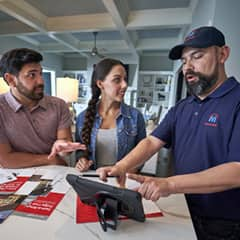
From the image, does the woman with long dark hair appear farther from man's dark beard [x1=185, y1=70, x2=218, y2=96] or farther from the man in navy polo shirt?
man's dark beard [x1=185, y1=70, x2=218, y2=96]

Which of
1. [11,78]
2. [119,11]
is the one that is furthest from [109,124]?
[119,11]

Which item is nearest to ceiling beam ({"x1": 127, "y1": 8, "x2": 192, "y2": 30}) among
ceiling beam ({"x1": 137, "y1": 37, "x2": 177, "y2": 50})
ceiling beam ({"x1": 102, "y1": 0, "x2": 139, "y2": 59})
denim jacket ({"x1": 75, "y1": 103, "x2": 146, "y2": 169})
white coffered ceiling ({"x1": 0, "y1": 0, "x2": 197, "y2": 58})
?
white coffered ceiling ({"x1": 0, "y1": 0, "x2": 197, "y2": 58})

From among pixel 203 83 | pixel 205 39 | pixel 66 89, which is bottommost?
pixel 66 89

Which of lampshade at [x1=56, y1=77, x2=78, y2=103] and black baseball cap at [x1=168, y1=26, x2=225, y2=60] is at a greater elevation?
black baseball cap at [x1=168, y1=26, x2=225, y2=60]

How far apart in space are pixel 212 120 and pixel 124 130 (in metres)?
0.57

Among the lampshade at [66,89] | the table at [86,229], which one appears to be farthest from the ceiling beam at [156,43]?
the table at [86,229]

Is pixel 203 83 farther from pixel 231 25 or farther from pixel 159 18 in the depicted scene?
pixel 159 18

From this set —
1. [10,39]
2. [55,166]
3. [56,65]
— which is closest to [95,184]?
[55,166]

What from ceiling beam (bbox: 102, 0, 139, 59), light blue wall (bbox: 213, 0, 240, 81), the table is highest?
ceiling beam (bbox: 102, 0, 139, 59)

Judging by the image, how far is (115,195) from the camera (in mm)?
638

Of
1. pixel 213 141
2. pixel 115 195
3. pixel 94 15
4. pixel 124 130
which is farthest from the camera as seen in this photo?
pixel 94 15

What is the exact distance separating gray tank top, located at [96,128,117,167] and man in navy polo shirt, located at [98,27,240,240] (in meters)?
0.26

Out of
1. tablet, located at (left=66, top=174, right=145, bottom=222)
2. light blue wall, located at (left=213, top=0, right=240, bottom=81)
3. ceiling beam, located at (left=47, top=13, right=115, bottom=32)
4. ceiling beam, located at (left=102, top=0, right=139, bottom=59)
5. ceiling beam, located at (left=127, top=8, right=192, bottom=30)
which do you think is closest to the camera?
tablet, located at (left=66, top=174, right=145, bottom=222)

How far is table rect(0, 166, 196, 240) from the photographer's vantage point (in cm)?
65
